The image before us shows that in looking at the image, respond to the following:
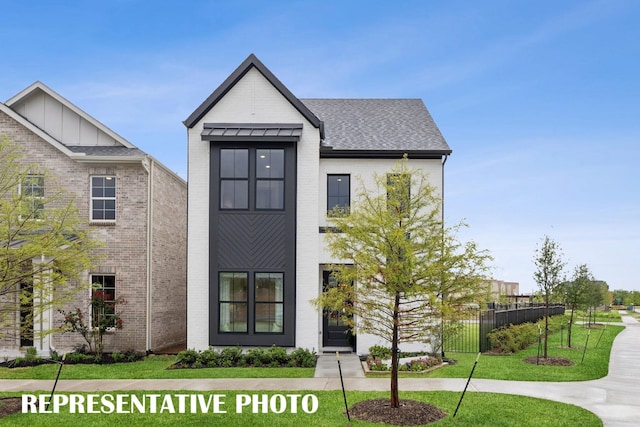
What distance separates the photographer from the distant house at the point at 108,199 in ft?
62.4

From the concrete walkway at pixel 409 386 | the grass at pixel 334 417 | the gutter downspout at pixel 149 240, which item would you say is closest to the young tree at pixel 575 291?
the concrete walkway at pixel 409 386

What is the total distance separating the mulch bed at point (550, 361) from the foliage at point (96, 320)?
14.3m

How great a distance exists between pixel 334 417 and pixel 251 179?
9.71m

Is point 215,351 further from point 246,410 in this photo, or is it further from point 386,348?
point 246,410

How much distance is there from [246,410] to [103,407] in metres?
3.24

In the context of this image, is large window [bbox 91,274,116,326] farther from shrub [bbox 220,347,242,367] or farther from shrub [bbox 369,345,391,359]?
shrub [bbox 369,345,391,359]

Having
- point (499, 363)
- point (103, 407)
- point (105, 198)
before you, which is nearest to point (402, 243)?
point (103, 407)

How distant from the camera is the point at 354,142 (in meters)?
19.4

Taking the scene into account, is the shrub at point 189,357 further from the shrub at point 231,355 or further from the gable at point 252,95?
the gable at point 252,95

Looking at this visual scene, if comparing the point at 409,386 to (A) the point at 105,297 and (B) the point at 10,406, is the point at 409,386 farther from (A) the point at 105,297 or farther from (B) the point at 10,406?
(A) the point at 105,297

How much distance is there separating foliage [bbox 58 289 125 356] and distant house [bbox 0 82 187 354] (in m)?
0.39

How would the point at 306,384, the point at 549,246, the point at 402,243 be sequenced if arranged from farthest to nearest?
the point at 549,246 → the point at 306,384 → the point at 402,243

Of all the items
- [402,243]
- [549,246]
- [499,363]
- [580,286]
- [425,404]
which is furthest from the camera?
[580,286]

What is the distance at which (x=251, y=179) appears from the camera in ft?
59.1
